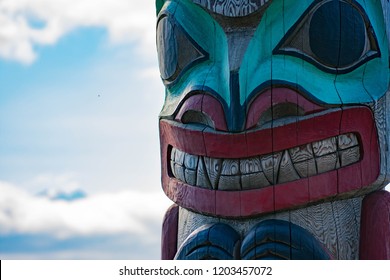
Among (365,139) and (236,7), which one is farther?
(236,7)

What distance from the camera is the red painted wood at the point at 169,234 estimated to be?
7.00m

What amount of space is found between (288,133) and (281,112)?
164mm

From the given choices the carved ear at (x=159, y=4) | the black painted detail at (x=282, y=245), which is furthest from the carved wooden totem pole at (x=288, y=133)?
the carved ear at (x=159, y=4)

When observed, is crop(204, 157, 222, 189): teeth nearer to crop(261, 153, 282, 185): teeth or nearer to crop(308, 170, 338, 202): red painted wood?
crop(261, 153, 282, 185): teeth

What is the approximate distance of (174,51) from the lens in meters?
6.90

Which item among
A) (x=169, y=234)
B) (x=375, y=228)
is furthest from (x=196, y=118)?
(x=375, y=228)

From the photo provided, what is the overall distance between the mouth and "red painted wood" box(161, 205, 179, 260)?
0.59 m

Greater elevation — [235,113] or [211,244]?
[235,113]

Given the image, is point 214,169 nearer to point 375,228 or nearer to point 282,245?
point 282,245

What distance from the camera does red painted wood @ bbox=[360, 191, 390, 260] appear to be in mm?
6402

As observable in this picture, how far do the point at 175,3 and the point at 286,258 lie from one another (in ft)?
6.31

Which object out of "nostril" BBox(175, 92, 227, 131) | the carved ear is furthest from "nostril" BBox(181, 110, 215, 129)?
the carved ear

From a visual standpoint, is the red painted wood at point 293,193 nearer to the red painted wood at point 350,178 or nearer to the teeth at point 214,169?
the red painted wood at point 350,178
